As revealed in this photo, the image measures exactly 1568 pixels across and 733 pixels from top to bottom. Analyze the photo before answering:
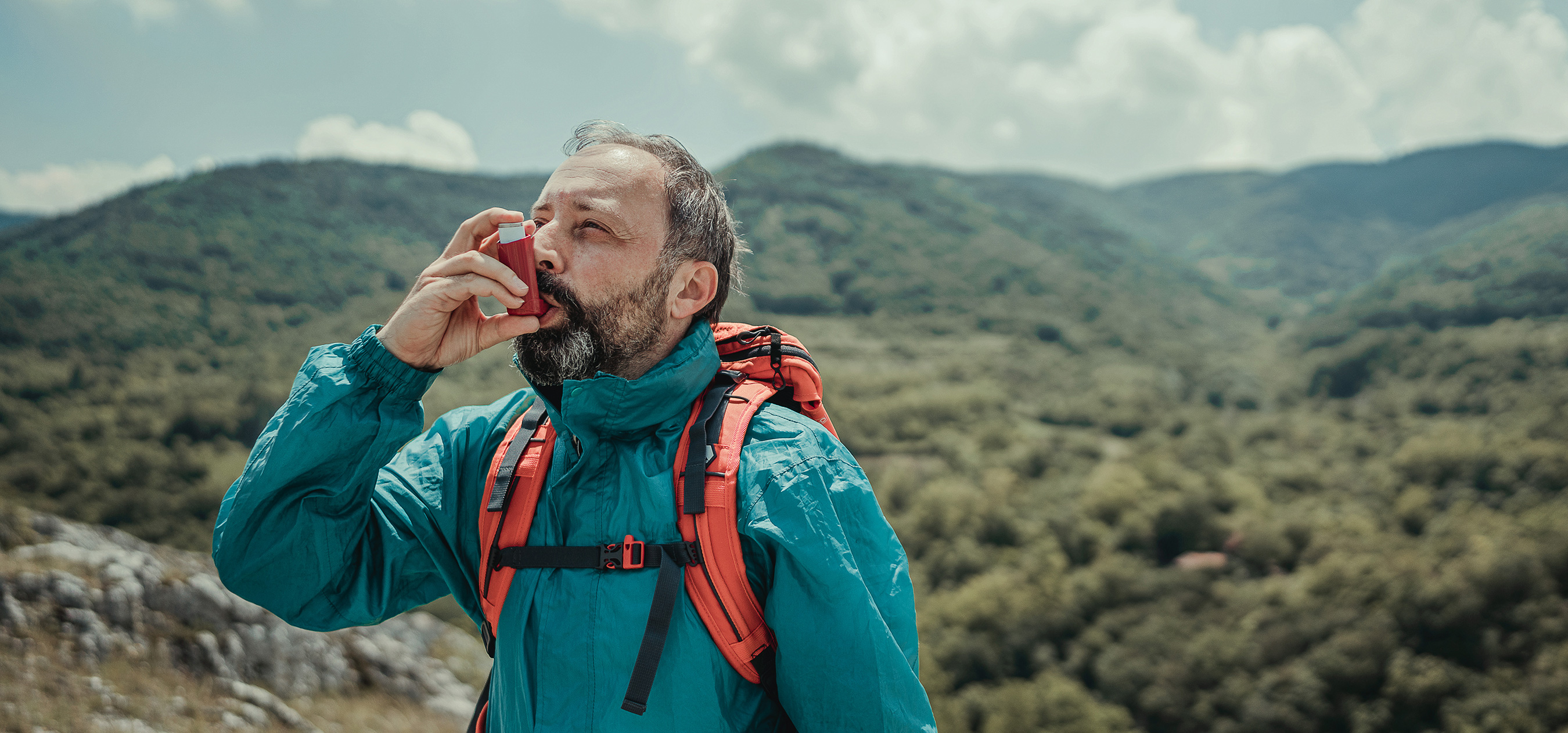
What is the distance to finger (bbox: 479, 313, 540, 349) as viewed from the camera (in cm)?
192

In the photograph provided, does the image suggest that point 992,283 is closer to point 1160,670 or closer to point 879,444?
point 879,444

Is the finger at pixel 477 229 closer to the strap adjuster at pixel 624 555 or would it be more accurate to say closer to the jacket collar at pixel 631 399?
the jacket collar at pixel 631 399

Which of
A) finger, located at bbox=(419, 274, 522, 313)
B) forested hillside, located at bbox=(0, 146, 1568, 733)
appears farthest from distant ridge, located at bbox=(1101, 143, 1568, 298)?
finger, located at bbox=(419, 274, 522, 313)

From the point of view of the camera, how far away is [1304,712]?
2082 inches

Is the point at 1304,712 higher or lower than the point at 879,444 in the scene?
lower

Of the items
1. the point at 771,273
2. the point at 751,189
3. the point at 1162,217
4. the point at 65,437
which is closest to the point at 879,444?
the point at 771,273

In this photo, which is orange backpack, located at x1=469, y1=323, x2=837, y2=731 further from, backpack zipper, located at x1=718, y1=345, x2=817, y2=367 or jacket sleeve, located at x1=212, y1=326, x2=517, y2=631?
jacket sleeve, located at x1=212, y1=326, x2=517, y2=631

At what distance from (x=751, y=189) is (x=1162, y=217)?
106693 millimetres

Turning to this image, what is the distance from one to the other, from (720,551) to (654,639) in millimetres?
235

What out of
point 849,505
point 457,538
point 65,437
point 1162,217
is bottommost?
point 65,437

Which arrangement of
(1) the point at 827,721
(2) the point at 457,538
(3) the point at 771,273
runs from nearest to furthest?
(1) the point at 827,721, (2) the point at 457,538, (3) the point at 771,273

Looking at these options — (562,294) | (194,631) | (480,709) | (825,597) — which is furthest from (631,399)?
(194,631)

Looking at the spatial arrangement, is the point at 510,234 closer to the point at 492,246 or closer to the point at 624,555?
the point at 492,246

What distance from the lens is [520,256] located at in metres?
1.92
